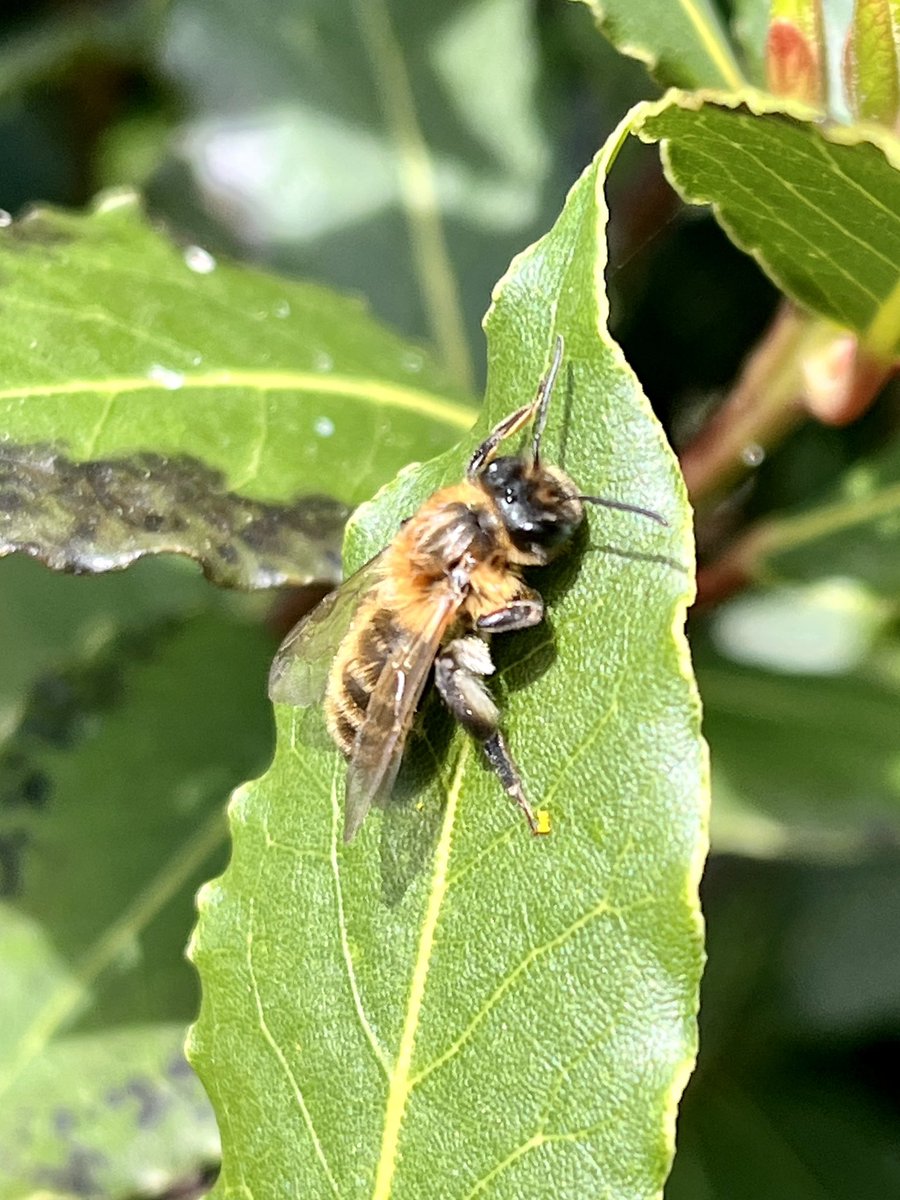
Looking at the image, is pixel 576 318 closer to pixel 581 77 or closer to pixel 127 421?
pixel 127 421

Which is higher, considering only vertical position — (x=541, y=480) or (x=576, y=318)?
(x=576, y=318)

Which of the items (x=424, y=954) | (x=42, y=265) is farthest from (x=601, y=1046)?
(x=42, y=265)

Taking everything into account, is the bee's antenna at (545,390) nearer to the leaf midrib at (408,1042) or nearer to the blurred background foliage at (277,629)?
the leaf midrib at (408,1042)

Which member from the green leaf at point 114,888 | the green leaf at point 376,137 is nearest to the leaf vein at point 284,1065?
the green leaf at point 114,888

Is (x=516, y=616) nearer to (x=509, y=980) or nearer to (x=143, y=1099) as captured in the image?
(x=509, y=980)

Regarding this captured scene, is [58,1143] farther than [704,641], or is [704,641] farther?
[704,641]

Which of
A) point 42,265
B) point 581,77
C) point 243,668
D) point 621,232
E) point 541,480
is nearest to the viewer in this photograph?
point 541,480

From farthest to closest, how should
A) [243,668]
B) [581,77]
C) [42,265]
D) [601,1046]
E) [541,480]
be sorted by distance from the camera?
[581,77] < [243,668] < [42,265] < [541,480] < [601,1046]

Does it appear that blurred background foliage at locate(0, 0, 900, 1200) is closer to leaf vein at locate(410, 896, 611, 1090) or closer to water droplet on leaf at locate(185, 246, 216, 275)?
water droplet on leaf at locate(185, 246, 216, 275)
